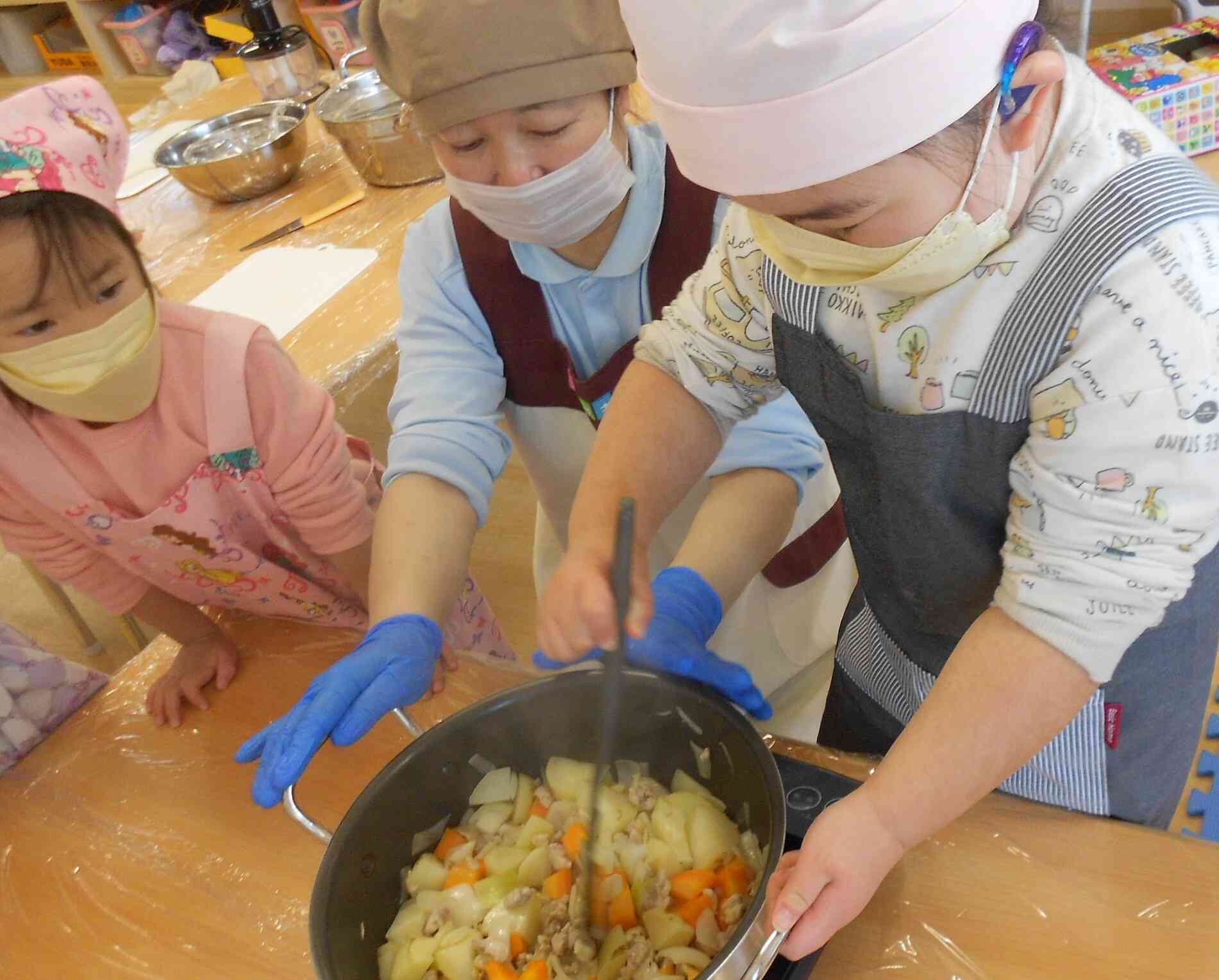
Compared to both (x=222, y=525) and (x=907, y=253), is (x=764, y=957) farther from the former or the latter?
(x=222, y=525)

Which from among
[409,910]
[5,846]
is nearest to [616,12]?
[409,910]

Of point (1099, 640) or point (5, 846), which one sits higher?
point (1099, 640)

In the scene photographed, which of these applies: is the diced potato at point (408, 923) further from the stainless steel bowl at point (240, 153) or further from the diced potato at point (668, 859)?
the stainless steel bowl at point (240, 153)

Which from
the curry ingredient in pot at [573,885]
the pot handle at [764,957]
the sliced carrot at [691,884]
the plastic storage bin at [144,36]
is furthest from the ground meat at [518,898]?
the plastic storage bin at [144,36]

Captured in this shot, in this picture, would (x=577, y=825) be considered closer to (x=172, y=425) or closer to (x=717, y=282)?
(x=717, y=282)

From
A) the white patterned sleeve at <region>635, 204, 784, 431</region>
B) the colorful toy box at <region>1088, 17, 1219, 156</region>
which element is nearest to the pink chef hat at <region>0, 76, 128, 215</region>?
the white patterned sleeve at <region>635, 204, 784, 431</region>

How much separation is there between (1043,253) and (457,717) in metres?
0.49

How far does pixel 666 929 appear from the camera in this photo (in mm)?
635

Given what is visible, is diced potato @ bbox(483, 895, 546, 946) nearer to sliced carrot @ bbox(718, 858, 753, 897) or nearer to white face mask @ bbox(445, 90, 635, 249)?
sliced carrot @ bbox(718, 858, 753, 897)

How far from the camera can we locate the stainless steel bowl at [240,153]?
1834mm

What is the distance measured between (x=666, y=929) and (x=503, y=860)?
14 centimetres

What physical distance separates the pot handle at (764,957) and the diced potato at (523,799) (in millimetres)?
270

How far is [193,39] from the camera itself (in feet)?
10.3

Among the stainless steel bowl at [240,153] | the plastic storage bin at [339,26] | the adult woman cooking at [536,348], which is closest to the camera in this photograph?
the adult woman cooking at [536,348]
